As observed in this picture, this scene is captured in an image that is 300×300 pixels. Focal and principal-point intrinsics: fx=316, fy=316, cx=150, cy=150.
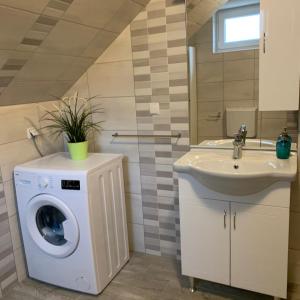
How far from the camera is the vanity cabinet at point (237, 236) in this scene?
1713 mm

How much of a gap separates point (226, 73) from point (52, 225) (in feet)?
5.15

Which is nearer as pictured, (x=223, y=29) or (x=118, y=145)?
(x=223, y=29)

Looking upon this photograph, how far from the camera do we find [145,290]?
2141 mm

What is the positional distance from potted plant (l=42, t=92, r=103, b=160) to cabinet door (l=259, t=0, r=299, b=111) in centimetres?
124

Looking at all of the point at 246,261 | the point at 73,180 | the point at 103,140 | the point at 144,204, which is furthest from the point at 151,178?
the point at 246,261

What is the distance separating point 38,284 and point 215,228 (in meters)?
1.34

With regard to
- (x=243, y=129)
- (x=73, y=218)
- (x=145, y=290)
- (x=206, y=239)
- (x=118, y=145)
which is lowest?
(x=145, y=290)

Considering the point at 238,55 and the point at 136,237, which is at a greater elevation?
the point at 238,55

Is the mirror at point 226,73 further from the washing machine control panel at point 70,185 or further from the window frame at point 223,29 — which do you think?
the washing machine control panel at point 70,185

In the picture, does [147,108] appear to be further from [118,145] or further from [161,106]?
[118,145]

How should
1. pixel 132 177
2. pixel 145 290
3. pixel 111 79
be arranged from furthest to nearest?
1. pixel 132 177
2. pixel 111 79
3. pixel 145 290

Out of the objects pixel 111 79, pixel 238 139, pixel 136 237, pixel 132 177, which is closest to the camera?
pixel 238 139

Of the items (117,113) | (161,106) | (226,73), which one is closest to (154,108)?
(161,106)

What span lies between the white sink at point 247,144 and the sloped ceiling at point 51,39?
3.27 feet
